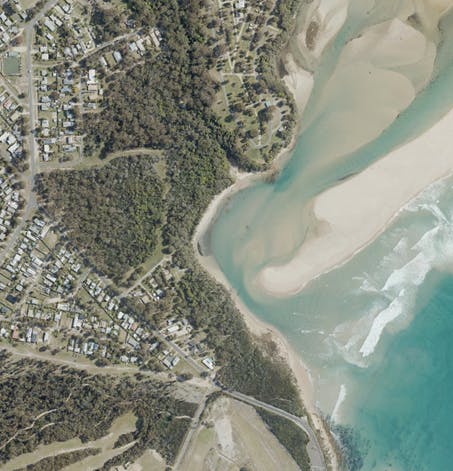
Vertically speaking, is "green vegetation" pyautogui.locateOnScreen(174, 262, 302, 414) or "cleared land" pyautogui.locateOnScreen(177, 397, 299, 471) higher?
"green vegetation" pyautogui.locateOnScreen(174, 262, 302, 414)

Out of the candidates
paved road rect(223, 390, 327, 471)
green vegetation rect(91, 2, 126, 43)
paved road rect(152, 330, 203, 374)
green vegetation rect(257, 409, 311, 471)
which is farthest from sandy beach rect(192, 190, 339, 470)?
green vegetation rect(91, 2, 126, 43)

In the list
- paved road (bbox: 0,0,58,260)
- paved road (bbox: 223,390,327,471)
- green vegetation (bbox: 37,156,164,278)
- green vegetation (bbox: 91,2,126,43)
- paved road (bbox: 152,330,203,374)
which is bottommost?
paved road (bbox: 223,390,327,471)

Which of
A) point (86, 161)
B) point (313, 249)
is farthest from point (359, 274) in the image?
point (86, 161)

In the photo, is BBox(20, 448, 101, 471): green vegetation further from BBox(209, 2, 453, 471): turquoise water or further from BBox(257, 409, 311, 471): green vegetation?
BBox(209, 2, 453, 471): turquoise water

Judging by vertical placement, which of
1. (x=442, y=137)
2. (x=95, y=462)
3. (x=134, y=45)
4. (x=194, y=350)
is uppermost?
(x=134, y=45)

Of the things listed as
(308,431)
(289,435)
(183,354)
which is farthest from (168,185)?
(308,431)

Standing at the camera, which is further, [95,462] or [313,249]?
[313,249]

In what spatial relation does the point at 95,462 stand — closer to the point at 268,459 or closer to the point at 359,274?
the point at 268,459

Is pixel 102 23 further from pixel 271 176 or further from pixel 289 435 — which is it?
pixel 289 435
